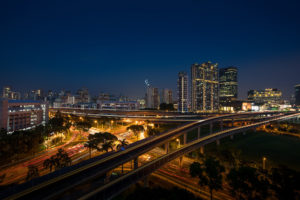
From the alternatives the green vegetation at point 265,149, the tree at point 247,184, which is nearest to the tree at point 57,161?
the tree at point 247,184

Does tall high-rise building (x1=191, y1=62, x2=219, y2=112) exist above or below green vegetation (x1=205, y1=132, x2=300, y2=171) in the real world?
above

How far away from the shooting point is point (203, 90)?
187750 millimetres

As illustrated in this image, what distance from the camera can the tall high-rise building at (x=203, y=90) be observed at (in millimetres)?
187500

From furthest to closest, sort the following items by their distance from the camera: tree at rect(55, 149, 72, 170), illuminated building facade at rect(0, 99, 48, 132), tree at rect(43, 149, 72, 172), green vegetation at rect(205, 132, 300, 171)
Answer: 1. illuminated building facade at rect(0, 99, 48, 132)
2. green vegetation at rect(205, 132, 300, 171)
3. tree at rect(55, 149, 72, 170)
4. tree at rect(43, 149, 72, 172)

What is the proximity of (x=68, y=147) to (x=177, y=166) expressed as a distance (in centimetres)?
3377

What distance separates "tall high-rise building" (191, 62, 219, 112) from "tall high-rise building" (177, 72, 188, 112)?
1171cm

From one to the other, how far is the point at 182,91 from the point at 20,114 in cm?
16384

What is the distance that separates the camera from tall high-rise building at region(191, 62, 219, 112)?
188 metres

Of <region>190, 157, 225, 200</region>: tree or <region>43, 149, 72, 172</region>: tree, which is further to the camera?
<region>43, 149, 72, 172</region>: tree

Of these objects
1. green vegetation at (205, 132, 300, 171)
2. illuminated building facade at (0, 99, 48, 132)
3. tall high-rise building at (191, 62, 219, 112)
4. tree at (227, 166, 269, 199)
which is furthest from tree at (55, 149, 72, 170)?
tall high-rise building at (191, 62, 219, 112)

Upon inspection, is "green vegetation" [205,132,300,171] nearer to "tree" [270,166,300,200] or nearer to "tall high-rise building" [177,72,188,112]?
"tree" [270,166,300,200]

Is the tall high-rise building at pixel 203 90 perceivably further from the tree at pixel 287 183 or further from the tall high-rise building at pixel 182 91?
the tree at pixel 287 183

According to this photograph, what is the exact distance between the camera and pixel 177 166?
3225cm

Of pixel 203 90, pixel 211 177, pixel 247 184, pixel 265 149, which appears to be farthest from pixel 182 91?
pixel 247 184
